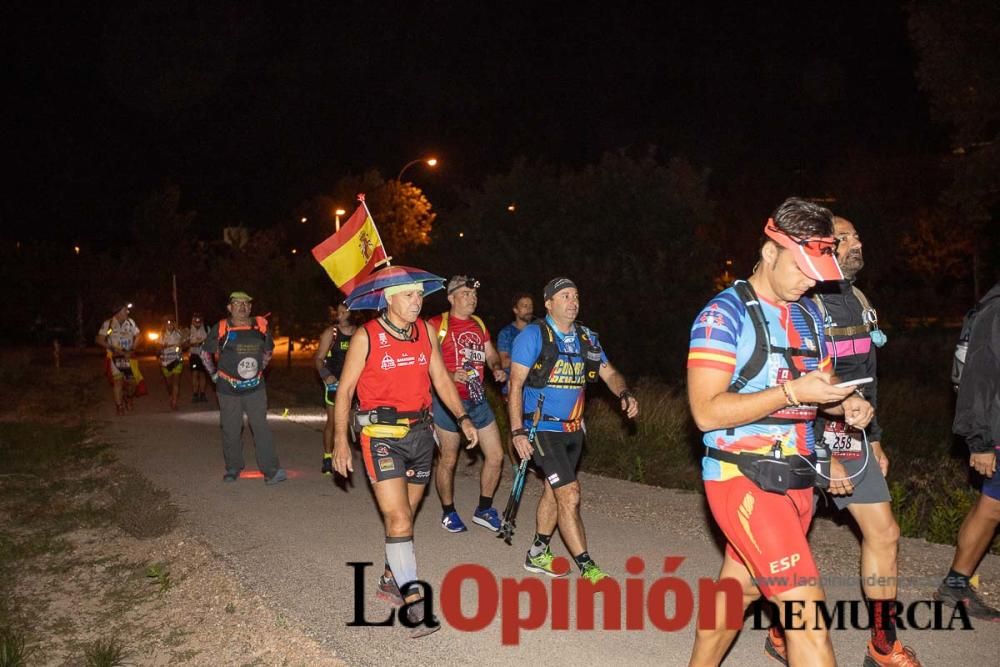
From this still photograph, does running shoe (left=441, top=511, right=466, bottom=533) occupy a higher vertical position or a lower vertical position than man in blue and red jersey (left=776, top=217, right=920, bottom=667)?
lower

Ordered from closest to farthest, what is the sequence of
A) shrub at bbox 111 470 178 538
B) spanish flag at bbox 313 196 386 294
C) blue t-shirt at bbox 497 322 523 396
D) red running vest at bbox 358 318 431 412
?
red running vest at bbox 358 318 431 412, spanish flag at bbox 313 196 386 294, shrub at bbox 111 470 178 538, blue t-shirt at bbox 497 322 523 396

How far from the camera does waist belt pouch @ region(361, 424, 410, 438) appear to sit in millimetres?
5570

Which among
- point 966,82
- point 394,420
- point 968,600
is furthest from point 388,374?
point 966,82

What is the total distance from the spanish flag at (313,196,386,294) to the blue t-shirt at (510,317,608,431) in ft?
5.23

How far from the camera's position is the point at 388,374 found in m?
5.63

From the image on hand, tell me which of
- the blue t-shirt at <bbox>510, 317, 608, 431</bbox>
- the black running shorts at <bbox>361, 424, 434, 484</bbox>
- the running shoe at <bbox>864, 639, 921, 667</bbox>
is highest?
the blue t-shirt at <bbox>510, 317, 608, 431</bbox>

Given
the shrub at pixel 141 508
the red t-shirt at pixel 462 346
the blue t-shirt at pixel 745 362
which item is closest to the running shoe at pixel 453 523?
the red t-shirt at pixel 462 346

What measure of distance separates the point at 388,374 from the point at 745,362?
257cm

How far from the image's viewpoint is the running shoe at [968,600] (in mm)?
5301

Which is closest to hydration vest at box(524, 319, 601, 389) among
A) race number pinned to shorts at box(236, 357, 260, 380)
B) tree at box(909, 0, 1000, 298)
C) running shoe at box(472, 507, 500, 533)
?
running shoe at box(472, 507, 500, 533)

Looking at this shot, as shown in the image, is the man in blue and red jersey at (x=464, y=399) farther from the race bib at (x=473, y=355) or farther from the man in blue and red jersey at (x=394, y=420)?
the man in blue and red jersey at (x=394, y=420)

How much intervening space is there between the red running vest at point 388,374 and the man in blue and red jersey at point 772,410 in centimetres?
235

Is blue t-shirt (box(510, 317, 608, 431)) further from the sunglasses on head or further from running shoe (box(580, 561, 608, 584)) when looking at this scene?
the sunglasses on head

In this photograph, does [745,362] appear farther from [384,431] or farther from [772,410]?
[384,431]
